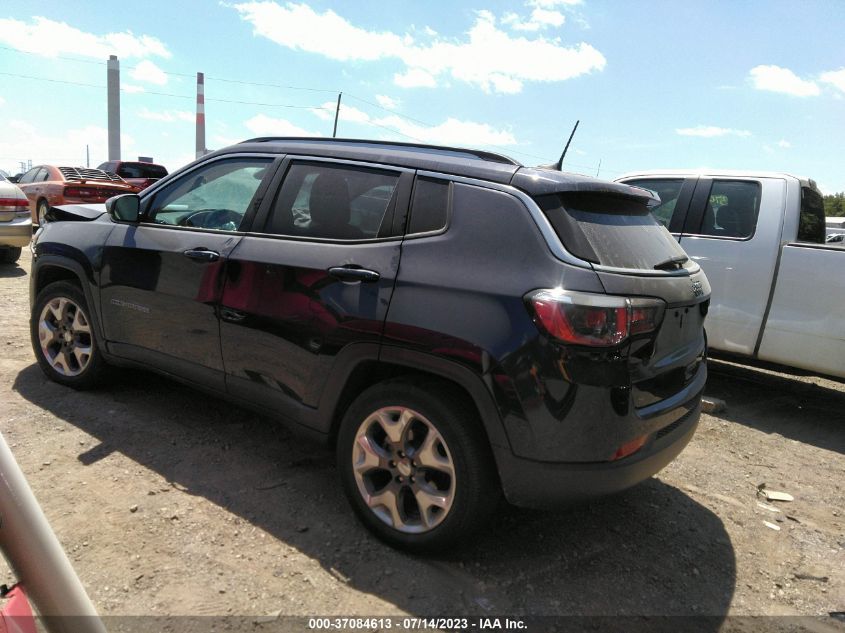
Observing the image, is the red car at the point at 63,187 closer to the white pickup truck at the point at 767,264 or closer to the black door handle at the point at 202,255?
the black door handle at the point at 202,255

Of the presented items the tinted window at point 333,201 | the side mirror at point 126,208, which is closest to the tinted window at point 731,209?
the tinted window at point 333,201

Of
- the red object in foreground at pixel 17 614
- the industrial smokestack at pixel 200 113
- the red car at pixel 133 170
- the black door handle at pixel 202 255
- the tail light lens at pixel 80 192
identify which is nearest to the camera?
the red object in foreground at pixel 17 614

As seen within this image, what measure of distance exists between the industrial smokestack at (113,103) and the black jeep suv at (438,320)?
155 feet

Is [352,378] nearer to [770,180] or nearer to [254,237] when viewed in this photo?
[254,237]

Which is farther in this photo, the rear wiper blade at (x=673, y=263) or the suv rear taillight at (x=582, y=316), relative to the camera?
the rear wiper blade at (x=673, y=263)

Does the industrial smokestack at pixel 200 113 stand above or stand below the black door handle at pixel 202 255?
above

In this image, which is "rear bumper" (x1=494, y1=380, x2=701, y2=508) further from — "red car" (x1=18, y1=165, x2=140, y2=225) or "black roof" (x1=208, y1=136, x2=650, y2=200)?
"red car" (x1=18, y1=165, x2=140, y2=225)

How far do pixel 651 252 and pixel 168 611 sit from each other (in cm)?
241

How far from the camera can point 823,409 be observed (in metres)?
5.33

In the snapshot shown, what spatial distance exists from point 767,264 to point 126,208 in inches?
182

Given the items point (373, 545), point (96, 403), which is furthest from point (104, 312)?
point (373, 545)

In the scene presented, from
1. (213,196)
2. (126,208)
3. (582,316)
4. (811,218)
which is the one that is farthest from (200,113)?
(582,316)

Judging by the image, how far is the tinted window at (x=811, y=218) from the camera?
5.04m

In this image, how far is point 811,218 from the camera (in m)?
5.12
